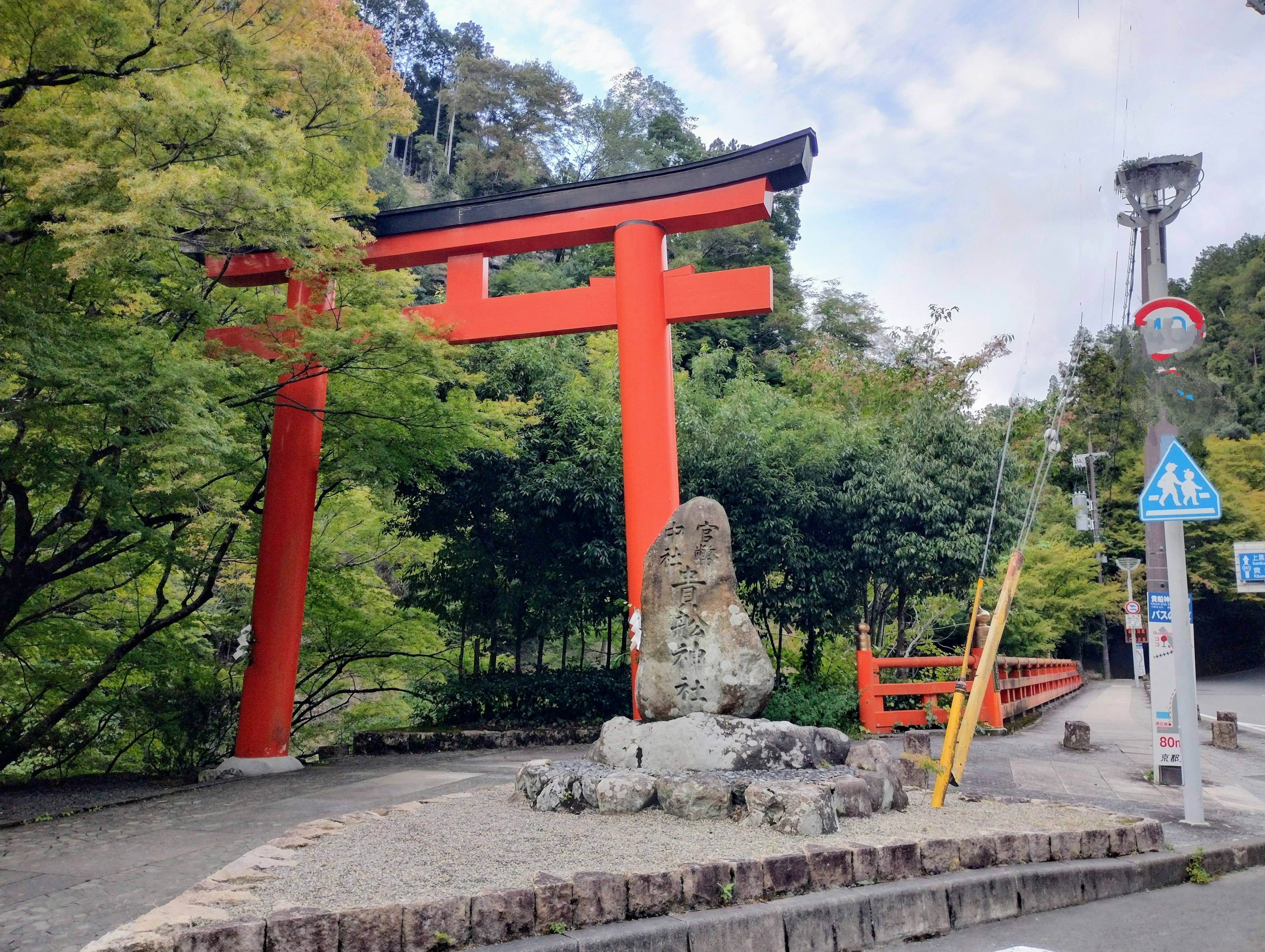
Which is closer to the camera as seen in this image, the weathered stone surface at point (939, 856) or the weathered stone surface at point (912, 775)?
the weathered stone surface at point (939, 856)

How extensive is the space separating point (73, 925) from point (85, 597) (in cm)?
836

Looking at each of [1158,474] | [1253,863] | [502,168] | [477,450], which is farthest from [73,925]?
[502,168]

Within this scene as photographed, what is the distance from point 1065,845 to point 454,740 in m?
8.09

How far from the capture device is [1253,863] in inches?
225

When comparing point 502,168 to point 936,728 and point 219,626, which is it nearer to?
point 219,626

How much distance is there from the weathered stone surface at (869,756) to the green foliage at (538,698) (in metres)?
6.06

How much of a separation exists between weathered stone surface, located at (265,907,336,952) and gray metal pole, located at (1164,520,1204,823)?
5.82 m

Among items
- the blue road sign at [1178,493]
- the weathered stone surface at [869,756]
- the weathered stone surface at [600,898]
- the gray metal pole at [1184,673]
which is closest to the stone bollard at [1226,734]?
the gray metal pole at [1184,673]

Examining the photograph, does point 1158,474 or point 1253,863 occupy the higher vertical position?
point 1158,474

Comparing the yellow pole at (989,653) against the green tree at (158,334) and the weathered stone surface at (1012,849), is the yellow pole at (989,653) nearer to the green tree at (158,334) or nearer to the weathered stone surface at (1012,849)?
the weathered stone surface at (1012,849)

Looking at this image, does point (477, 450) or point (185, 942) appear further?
point (477, 450)

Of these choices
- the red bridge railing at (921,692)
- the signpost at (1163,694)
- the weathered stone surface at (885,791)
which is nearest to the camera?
the weathered stone surface at (885,791)

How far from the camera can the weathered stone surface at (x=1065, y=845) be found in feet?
16.6

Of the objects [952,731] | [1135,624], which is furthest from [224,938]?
[1135,624]
